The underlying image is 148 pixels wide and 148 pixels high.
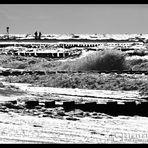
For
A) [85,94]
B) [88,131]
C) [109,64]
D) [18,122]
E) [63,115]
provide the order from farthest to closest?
1. [109,64]
2. [85,94]
3. [63,115]
4. [18,122]
5. [88,131]

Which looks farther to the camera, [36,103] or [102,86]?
[102,86]

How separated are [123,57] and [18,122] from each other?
22.1m

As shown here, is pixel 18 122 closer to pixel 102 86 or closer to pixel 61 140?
pixel 61 140

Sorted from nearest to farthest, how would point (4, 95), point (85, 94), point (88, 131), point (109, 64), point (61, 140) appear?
point (61, 140) → point (88, 131) → point (4, 95) → point (85, 94) → point (109, 64)

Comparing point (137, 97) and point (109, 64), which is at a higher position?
point (109, 64)

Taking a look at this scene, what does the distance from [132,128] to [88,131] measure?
880 mm

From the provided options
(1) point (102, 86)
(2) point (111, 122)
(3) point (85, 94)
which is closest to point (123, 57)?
(1) point (102, 86)

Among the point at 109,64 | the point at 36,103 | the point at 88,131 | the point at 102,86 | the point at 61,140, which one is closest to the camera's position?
the point at 61,140

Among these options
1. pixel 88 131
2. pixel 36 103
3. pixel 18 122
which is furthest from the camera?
pixel 36 103

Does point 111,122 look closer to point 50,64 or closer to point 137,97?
point 137,97

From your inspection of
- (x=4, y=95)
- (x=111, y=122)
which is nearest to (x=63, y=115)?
(x=111, y=122)

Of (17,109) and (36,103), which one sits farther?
(36,103)

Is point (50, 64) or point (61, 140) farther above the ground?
point (50, 64)

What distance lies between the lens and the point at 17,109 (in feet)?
29.8
